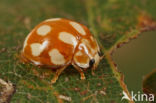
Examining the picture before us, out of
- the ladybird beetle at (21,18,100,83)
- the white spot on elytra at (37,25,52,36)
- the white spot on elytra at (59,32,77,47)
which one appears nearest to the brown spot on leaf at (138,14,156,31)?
the ladybird beetle at (21,18,100,83)

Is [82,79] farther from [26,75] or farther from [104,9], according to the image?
[104,9]

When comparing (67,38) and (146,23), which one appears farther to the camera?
(146,23)

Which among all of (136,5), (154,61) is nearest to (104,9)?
(136,5)

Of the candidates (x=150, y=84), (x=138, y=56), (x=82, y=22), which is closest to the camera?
(x=150, y=84)

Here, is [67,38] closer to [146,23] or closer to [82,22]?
[82,22]

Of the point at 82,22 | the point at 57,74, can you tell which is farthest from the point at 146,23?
the point at 57,74

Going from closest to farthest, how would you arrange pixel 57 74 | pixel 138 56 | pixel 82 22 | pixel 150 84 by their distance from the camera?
1. pixel 150 84
2. pixel 57 74
3. pixel 138 56
4. pixel 82 22

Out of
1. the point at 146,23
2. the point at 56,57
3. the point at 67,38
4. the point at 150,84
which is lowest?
the point at 150,84
